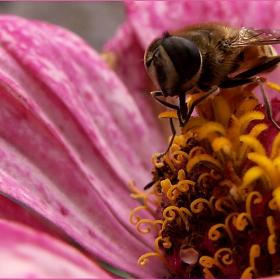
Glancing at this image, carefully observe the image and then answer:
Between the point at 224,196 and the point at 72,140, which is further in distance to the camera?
the point at 72,140

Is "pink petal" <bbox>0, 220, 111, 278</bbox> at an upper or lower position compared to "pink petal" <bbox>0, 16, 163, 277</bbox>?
upper

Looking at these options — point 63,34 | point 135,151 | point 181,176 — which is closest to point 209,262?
point 181,176

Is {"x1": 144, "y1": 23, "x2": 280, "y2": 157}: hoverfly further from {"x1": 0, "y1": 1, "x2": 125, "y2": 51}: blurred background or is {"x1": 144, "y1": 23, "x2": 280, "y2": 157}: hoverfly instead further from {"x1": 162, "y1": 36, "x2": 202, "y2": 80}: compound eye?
{"x1": 0, "y1": 1, "x2": 125, "y2": 51}: blurred background

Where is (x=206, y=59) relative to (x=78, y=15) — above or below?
above

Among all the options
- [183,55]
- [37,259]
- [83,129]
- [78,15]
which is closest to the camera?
[37,259]

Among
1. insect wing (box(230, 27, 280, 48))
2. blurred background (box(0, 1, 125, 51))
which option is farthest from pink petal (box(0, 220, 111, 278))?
blurred background (box(0, 1, 125, 51))

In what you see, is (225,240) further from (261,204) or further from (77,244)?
(77,244)

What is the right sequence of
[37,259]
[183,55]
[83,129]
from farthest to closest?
1. [83,129]
2. [183,55]
3. [37,259]

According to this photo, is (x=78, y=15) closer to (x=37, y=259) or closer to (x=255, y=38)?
(x=255, y=38)

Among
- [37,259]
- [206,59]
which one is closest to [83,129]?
[206,59]
